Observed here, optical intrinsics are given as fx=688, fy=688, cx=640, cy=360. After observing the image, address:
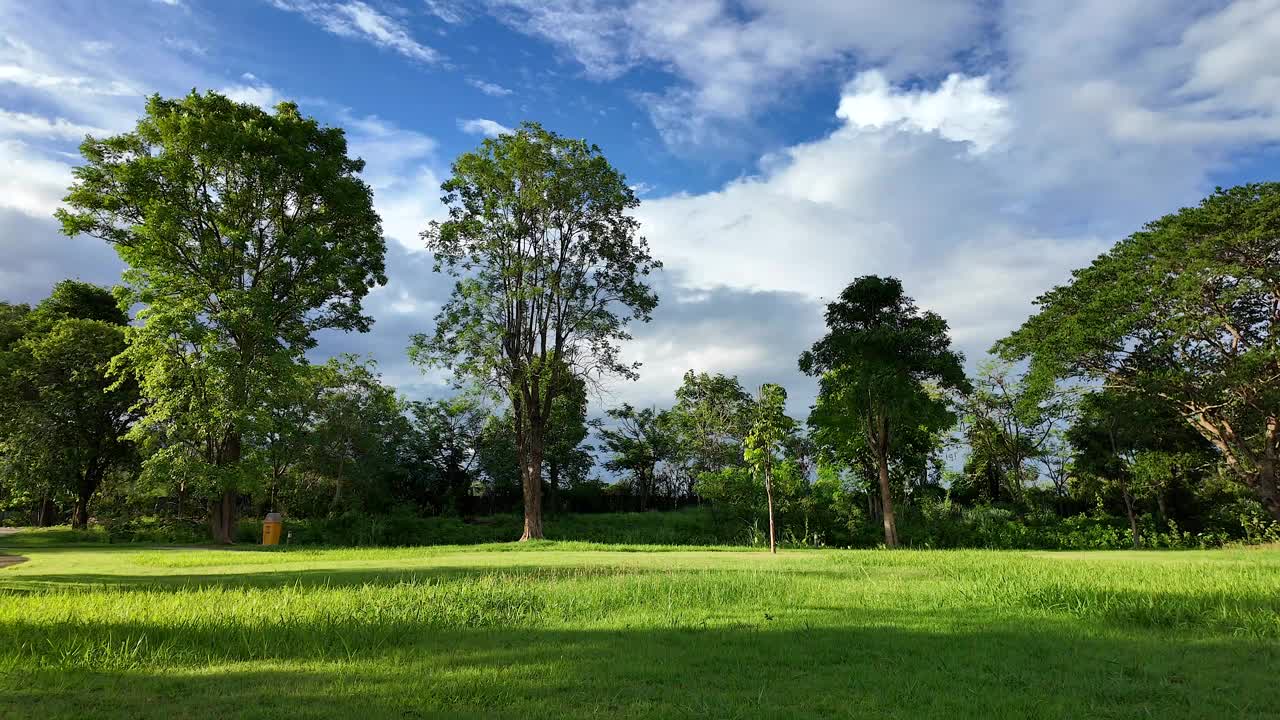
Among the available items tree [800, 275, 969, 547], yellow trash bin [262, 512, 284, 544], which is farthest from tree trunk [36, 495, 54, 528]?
tree [800, 275, 969, 547]

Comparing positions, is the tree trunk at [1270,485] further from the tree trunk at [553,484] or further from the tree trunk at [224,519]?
the tree trunk at [224,519]

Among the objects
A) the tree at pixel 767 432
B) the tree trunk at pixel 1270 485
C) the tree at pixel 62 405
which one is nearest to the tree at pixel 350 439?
the tree at pixel 62 405

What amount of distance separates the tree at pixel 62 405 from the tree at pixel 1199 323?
4216cm

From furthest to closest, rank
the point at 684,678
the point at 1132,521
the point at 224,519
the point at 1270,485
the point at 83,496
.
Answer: the point at 83,496, the point at 1132,521, the point at 1270,485, the point at 224,519, the point at 684,678

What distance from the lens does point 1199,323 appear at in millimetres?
25906

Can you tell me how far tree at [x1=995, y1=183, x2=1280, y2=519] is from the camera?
2497cm

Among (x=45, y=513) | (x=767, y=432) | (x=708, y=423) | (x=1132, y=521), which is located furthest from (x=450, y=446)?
(x=1132, y=521)

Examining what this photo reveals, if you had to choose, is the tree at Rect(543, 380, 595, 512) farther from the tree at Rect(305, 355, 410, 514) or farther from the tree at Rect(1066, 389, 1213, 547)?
the tree at Rect(1066, 389, 1213, 547)

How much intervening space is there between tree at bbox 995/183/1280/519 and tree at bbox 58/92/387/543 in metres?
30.9

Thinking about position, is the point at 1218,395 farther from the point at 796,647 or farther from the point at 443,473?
the point at 443,473

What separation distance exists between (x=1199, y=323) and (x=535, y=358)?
2548 centimetres

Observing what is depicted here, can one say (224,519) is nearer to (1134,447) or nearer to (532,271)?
(532,271)

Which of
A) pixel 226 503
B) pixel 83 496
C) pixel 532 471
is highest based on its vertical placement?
pixel 532 471

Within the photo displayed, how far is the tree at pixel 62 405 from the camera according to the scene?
31375mm
